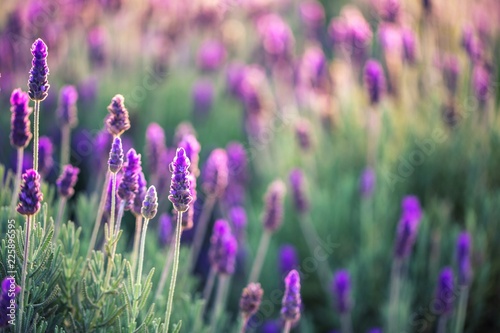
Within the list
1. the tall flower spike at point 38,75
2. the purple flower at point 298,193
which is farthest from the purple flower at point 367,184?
the tall flower spike at point 38,75

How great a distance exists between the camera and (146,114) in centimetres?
389

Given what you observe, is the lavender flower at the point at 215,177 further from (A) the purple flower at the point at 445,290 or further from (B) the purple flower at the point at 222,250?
(A) the purple flower at the point at 445,290

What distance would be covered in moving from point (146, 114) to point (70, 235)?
2297mm

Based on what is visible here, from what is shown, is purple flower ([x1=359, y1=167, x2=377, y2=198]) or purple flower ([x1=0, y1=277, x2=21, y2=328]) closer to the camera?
purple flower ([x1=0, y1=277, x2=21, y2=328])

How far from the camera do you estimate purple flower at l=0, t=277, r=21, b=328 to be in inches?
50.1

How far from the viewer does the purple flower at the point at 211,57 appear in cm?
421

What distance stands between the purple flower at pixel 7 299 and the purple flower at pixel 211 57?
3079mm

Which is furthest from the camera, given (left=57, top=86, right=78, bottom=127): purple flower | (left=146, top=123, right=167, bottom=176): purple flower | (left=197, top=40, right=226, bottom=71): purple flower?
(left=197, top=40, right=226, bottom=71): purple flower

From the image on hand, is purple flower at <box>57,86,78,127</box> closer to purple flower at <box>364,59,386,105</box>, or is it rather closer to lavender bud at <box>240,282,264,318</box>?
lavender bud at <box>240,282,264,318</box>

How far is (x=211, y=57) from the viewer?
13.8 ft

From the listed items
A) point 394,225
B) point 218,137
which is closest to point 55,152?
point 218,137

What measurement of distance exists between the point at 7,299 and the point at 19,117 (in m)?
0.47

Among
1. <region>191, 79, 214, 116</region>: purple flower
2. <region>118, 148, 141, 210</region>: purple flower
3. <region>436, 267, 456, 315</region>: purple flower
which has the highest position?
<region>191, 79, 214, 116</region>: purple flower

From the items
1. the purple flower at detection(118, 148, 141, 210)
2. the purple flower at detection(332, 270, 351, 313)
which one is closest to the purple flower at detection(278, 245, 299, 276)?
the purple flower at detection(332, 270, 351, 313)
